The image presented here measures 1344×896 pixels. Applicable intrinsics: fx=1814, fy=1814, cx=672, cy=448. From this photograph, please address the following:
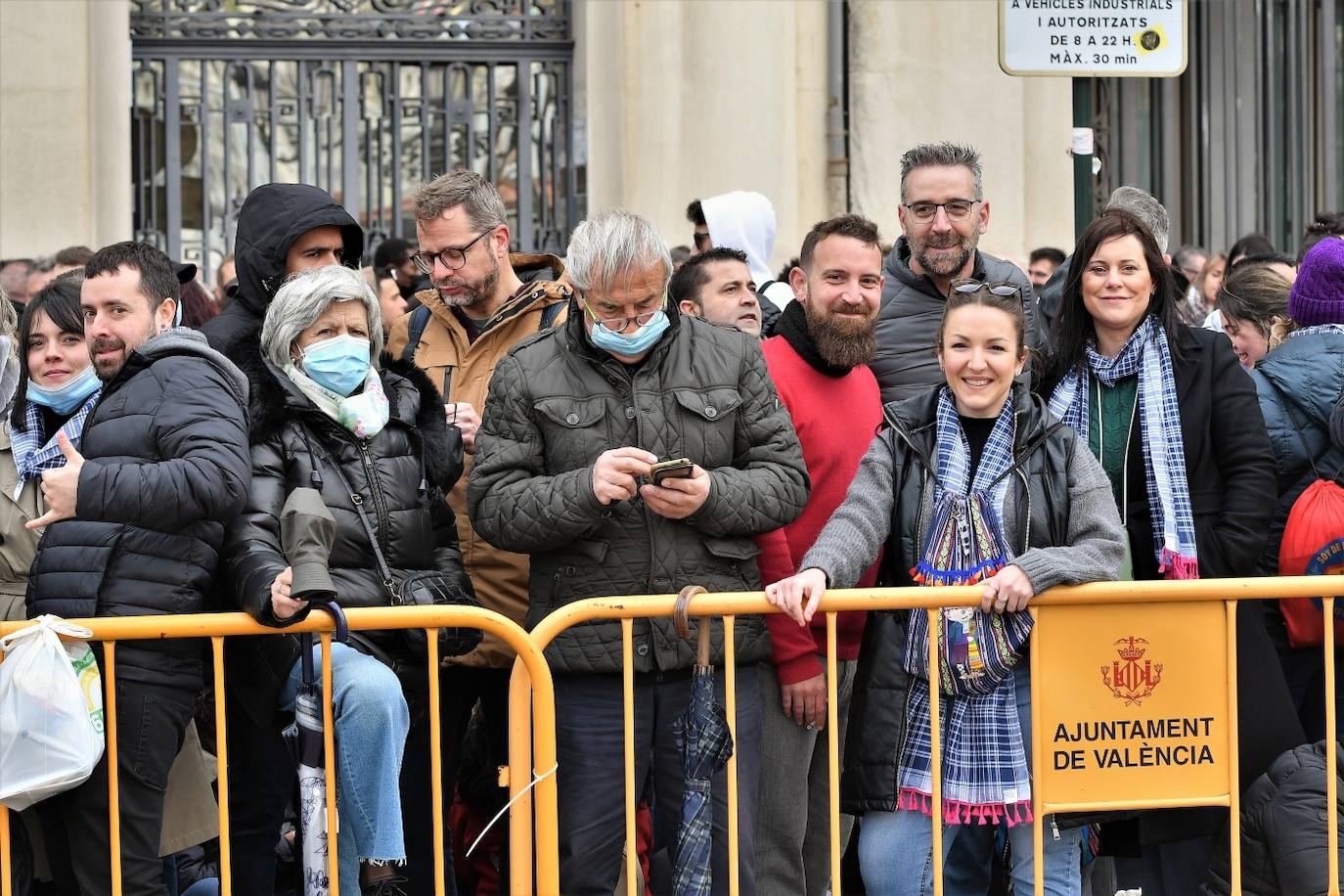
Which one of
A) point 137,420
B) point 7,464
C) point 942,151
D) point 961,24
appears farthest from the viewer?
point 961,24

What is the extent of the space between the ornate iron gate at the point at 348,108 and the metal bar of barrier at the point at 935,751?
647 centimetres

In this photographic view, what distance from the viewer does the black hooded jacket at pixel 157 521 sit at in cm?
421

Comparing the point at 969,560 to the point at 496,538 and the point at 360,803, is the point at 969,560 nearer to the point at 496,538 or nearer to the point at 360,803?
the point at 496,538

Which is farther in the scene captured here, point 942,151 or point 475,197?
point 942,151

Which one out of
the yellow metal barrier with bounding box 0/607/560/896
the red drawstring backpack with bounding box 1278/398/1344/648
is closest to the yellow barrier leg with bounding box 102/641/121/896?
the yellow metal barrier with bounding box 0/607/560/896

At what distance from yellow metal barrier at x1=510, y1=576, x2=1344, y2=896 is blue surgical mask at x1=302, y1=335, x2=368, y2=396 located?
853mm

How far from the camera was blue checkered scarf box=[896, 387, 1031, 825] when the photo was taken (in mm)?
4477

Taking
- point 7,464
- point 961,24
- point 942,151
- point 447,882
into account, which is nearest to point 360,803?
point 447,882

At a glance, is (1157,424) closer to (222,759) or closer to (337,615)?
(337,615)

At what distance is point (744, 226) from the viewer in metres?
7.35

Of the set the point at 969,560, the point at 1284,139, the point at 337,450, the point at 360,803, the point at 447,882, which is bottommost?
the point at 447,882

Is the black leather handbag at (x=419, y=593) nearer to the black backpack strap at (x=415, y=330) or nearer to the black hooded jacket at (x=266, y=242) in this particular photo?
the black hooded jacket at (x=266, y=242)

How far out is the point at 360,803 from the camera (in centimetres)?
435

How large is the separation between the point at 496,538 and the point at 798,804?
1.12 m
